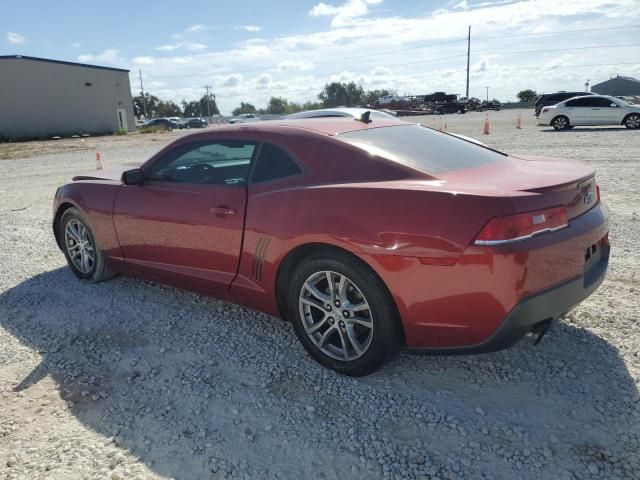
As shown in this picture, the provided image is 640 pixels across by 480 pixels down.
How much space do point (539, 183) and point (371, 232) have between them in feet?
3.03

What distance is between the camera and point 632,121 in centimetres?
1961

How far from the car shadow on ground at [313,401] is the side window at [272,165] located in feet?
3.75

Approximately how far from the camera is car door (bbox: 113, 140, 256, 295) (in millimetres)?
3479

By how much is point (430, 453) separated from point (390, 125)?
2238 millimetres

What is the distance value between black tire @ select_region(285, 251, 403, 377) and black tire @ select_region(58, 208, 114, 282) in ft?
7.68

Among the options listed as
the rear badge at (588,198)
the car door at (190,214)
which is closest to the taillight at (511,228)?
the rear badge at (588,198)

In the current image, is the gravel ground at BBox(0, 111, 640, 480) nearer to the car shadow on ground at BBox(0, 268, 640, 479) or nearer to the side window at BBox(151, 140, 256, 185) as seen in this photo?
the car shadow on ground at BBox(0, 268, 640, 479)

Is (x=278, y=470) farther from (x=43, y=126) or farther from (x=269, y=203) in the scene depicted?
(x=43, y=126)

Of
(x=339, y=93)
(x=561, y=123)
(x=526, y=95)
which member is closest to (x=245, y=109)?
(x=339, y=93)

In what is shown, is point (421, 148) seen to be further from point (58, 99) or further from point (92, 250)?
point (58, 99)

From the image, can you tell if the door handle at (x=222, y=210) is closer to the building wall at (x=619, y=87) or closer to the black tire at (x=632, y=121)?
the black tire at (x=632, y=121)

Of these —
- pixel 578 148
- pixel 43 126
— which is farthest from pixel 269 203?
pixel 43 126

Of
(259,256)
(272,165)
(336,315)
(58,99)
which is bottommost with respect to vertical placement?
(336,315)

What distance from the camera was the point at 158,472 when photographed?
2.38m
